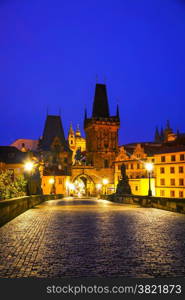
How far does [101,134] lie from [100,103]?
1357cm

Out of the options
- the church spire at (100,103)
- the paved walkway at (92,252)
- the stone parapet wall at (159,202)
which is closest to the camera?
the paved walkway at (92,252)

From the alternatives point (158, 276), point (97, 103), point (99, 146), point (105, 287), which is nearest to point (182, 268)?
point (158, 276)

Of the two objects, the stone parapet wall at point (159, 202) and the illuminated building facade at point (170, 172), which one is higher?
the illuminated building facade at point (170, 172)

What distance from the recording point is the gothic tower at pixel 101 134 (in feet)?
373

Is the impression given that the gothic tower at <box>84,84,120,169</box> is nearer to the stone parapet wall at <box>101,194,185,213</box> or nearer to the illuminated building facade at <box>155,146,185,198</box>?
the illuminated building facade at <box>155,146,185,198</box>

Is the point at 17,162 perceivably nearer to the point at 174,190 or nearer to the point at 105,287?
the point at 174,190

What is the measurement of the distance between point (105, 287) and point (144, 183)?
78.4m

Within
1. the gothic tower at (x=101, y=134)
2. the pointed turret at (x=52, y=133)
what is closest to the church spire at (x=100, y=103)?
the gothic tower at (x=101, y=134)

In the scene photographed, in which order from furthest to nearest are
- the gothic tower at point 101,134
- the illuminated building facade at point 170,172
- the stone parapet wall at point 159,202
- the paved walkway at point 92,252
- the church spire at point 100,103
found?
the church spire at point 100,103
the gothic tower at point 101,134
the illuminated building facade at point 170,172
the stone parapet wall at point 159,202
the paved walkway at point 92,252

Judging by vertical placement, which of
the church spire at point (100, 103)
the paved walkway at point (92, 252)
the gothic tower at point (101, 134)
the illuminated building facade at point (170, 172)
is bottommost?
the paved walkway at point (92, 252)

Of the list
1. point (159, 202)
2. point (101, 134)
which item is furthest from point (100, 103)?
point (159, 202)

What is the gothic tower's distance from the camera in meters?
114

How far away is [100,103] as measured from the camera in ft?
408

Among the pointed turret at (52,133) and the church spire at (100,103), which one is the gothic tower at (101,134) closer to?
the church spire at (100,103)
